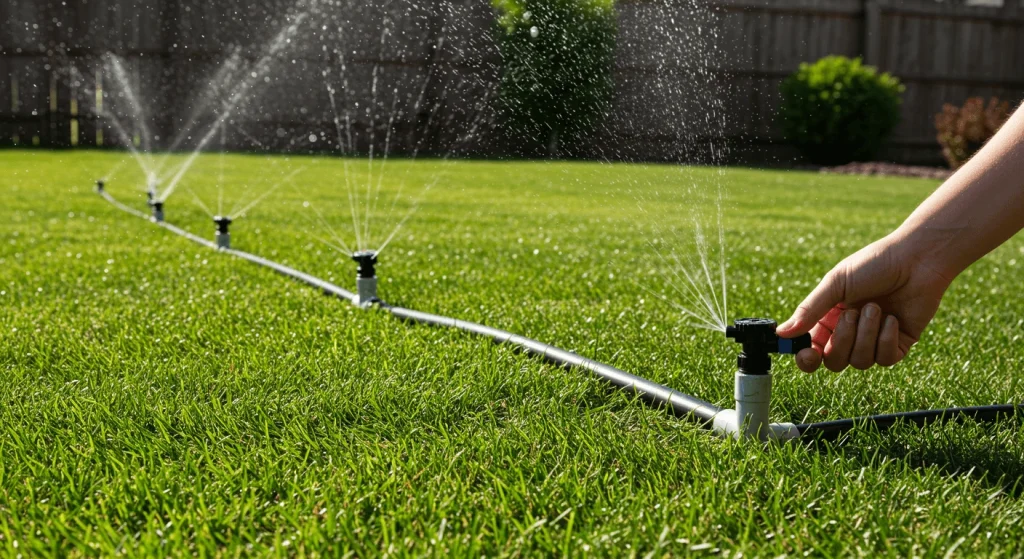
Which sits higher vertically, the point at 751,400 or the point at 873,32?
the point at 873,32

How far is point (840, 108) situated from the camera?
1519cm

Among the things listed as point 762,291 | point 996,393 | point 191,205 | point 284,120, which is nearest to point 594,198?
point 191,205

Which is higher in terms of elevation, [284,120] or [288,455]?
[284,120]

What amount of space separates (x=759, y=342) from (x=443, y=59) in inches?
582

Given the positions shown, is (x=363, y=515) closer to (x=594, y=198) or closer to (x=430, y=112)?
(x=594, y=198)

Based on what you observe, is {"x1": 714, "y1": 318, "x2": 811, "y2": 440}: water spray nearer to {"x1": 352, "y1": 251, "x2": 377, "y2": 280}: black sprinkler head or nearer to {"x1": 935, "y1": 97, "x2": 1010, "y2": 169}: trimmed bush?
{"x1": 352, "y1": 251, "x2": 377, "y2": 280}: black sprinkler head

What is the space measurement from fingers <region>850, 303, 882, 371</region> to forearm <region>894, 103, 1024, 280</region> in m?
0.11

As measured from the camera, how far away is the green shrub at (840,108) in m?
15.1

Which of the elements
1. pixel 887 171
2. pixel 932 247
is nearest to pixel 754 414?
pixel 932 247

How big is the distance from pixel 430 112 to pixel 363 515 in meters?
14.7

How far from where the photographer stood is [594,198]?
27.2ft

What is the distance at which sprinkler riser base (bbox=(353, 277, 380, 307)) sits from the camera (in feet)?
8.96

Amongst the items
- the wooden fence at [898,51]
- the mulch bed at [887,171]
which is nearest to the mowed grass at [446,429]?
the mulch bed at [887,171]

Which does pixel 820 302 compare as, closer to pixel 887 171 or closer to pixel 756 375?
pixel 756 375
